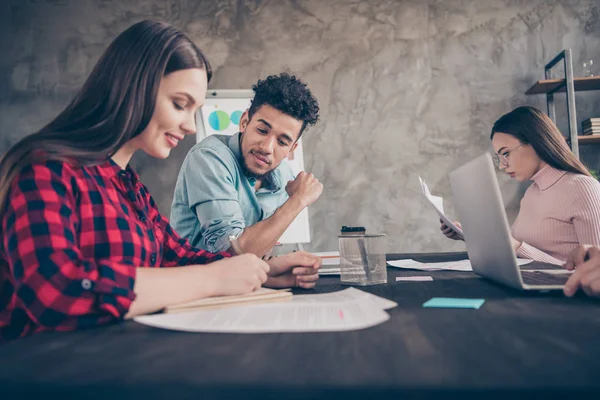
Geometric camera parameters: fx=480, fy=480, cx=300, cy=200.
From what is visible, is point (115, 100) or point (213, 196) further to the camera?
point (213, 196)

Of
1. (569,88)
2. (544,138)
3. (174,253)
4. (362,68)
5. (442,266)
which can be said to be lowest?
(442,266)

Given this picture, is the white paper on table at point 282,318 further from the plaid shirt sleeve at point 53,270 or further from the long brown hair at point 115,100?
the long brown hair at point 115,100

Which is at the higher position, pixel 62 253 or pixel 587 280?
pixel 62 253

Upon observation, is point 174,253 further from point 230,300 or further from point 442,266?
point 442,266

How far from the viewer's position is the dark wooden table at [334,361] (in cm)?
40

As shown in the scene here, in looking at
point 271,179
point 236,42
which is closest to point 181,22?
point 236,42

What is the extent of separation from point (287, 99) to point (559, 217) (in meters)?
1.12

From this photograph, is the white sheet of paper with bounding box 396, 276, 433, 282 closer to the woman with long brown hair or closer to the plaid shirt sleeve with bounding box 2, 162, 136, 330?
the woman with long brown hair

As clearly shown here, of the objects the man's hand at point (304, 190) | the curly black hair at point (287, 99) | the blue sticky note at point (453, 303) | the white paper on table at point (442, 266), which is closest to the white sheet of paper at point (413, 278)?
the white paper on table at point (442, 266)

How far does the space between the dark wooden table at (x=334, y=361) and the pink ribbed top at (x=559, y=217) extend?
3.81 feet

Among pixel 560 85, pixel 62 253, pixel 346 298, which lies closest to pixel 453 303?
pixel 346 298

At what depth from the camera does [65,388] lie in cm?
42

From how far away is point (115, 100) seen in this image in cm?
88

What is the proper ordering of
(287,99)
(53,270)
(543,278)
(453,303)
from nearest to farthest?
(53,270), (453,303), (543,278), (287,99)
